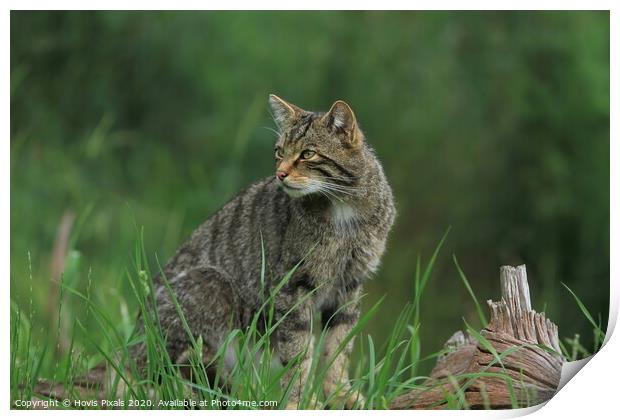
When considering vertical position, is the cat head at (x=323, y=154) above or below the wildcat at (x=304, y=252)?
above

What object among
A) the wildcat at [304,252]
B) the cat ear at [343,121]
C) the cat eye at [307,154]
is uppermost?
the cat ear at [343,121]

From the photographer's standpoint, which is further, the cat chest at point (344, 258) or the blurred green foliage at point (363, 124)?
the blurred green foliage at point (363, 124)

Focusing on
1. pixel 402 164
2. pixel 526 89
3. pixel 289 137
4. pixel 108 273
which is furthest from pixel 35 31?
pixel 526 89

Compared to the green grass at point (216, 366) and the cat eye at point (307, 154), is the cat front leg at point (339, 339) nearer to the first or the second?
the green grass at point (216, 366)

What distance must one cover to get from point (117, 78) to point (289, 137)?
3.01 metres

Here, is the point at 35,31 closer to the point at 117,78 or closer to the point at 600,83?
the point at 117,78

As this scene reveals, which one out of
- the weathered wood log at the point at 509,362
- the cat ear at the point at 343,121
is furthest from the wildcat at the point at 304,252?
the weathered wood log at the point at 509,362

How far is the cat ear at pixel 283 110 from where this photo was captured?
19.7 ft

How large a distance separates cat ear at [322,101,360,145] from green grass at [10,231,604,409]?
2.80ft

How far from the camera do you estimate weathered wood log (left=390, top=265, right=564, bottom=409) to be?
18.2 feet

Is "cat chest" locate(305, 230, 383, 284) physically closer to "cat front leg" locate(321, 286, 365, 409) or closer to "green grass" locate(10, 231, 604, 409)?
"cat front leg" locate(321, 286, 365, 409)

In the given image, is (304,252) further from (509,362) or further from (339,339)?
(509,362)

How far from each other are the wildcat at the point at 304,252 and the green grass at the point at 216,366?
111 millimetres

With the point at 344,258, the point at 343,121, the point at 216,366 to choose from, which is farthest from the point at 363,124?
the point at 216,366
